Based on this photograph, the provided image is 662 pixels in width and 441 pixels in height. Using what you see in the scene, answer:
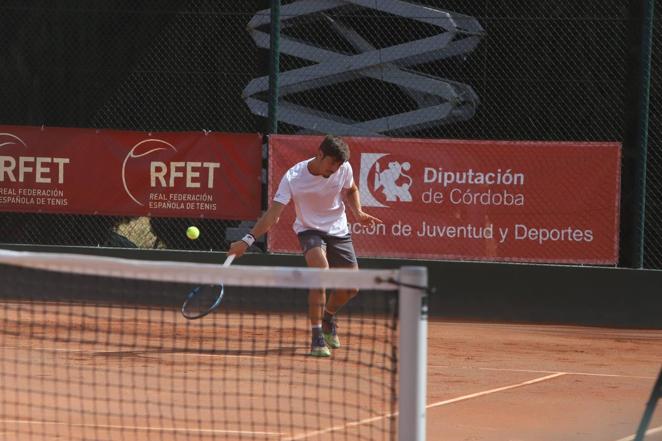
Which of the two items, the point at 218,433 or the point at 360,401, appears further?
the point at 360,401

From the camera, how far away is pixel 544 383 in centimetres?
841

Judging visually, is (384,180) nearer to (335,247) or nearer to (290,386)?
(335,247)

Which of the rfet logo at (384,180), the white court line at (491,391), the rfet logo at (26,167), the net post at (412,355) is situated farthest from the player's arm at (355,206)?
the net post at (412,355)

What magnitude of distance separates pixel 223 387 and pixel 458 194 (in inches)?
197

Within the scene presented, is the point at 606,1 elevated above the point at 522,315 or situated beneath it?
elevated above

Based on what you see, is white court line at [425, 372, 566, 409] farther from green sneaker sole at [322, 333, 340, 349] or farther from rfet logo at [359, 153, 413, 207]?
rfet logo at [359, 153, 413, 207]

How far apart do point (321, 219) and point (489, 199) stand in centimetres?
331

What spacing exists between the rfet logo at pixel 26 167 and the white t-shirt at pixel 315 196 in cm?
452

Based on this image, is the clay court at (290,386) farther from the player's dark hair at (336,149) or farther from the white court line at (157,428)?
the player's dark hair at (336,149)

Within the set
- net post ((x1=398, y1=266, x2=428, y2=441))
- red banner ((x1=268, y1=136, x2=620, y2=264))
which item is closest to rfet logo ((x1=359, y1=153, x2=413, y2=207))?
red banner ((x1=268, y1=136, x2=620, y2=264))

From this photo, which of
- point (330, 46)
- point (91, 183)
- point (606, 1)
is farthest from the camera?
point (330, 46)

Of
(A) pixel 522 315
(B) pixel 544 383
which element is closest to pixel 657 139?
(A) pixel 522 315

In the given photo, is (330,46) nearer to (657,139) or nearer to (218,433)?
(657,139)

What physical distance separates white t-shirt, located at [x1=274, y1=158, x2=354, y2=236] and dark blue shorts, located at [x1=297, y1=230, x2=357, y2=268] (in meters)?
0.04
